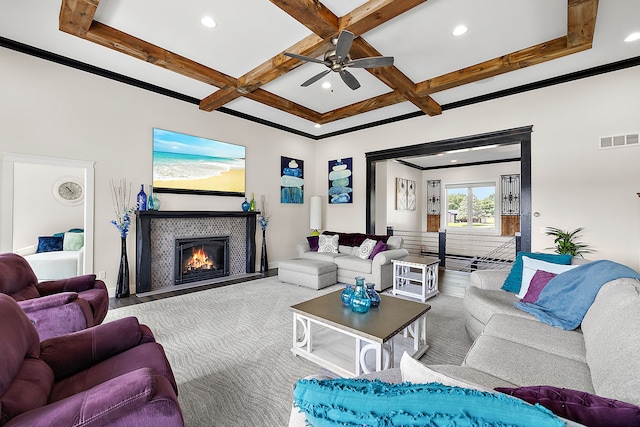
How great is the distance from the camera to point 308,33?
307cm

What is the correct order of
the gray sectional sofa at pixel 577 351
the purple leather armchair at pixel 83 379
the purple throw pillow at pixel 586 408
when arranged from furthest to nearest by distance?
the gray sectional sofa at pixel 577 351
the purple leather armchair at pixel 83 379
the purple throw pillow at pixel 586 408

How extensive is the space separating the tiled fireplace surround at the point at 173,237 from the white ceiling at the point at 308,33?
7.05 ft

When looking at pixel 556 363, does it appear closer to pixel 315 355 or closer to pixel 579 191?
pixel 315 355

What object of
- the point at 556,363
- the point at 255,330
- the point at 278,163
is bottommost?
the point at 255,330

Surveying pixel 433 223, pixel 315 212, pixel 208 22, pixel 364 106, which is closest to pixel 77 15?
pixel 208 22

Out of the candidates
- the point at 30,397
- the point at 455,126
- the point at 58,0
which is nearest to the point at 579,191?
the point at 455,126

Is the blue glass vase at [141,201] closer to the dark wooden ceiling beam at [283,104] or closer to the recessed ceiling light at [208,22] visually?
the dark wooden ceiling beam at [283,104]

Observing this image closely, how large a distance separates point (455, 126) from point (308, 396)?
5.36m

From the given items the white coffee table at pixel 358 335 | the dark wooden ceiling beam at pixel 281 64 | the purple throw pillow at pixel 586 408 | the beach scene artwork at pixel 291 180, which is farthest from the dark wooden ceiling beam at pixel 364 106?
the purple throw pillow at pixel 586 408

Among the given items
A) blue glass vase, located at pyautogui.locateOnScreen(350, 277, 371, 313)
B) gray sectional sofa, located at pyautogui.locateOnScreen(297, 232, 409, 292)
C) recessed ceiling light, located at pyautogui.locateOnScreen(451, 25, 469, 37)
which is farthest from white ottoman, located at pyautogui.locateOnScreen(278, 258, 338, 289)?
recessed ceiling light, located at pyautogui.locateOnScreen(451, 25, 469, 37)

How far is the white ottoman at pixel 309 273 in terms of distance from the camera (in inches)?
176

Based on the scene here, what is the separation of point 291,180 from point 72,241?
4086 millimetres

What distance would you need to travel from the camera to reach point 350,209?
657cm

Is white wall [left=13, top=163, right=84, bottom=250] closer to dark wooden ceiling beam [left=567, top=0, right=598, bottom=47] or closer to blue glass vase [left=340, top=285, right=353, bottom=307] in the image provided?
blue glass vase [left=340, top=285, right=353, bottom=307]
